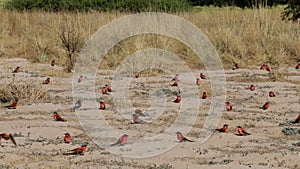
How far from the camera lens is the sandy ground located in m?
5.03

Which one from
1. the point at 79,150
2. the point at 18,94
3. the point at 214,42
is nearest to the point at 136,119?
the point at 79,150

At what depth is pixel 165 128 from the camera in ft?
20.6

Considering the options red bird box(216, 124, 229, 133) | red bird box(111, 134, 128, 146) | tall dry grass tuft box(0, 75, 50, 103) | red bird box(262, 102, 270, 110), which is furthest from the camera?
tall dry grass tuft box(0, 75, 50, 103)

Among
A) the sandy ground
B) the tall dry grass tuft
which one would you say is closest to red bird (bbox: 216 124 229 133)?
the sandy ground

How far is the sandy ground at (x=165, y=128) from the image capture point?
16.5ft

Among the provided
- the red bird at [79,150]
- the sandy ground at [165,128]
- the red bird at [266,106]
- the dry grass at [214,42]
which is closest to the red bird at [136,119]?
the sandy ground at [165,128]

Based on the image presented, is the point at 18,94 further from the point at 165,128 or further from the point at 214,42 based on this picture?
the point at 214,42

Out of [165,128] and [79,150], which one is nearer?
[79,150]

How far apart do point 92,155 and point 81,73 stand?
196 inches

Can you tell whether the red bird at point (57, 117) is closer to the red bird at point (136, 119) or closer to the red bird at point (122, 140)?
the red bird at point (136, 119)

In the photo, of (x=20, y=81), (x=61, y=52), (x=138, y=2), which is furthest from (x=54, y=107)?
(x=138, y=2)

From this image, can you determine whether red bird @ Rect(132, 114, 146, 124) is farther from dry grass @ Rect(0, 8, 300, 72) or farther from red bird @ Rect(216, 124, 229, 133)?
dry grass @ Rect(0, 8, 300, 72)

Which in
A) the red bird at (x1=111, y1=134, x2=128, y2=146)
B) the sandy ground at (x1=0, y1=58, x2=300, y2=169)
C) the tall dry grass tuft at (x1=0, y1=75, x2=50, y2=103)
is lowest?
the sandy ground at (x1=0, y1=58, x2=300, y2=169)

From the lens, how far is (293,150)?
5348mm
